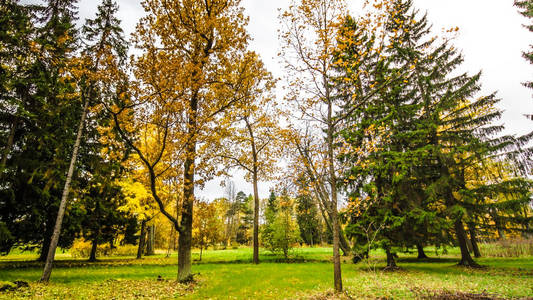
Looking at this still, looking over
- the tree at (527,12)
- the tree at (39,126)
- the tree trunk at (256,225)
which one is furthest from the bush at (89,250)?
the tree at (527,12)

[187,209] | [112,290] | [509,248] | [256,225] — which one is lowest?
[509,248]

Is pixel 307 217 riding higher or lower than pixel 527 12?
lower

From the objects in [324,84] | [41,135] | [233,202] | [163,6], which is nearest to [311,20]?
[324,84]

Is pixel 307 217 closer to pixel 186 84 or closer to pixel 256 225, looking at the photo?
pixel 256 225

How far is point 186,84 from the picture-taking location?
7.93m

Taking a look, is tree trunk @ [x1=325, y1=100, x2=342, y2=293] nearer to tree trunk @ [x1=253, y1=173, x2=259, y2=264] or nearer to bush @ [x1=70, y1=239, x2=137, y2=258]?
tree trunk @ [x1=253, y1=173, x2=259, y2=264]

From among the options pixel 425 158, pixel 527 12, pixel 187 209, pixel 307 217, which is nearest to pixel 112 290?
pixel 187 209

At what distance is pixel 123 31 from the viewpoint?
1229cm

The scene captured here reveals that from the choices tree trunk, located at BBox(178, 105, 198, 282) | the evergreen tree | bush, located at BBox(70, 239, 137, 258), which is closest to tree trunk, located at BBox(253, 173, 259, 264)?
the evergreen tree

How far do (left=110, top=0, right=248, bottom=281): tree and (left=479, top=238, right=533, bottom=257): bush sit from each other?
22.8 m

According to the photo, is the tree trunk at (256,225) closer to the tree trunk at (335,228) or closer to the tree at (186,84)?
the tree at (186,84)

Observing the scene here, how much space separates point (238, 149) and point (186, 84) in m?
10.6

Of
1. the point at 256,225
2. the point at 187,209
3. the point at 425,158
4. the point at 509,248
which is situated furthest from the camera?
the point at 509,248

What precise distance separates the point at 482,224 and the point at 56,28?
76.1 feet
